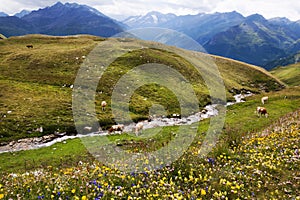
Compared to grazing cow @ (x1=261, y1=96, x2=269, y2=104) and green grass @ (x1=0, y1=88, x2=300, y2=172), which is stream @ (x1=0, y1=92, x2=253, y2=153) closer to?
green grass @ (x1=0, y1=88, x2=300, y2=172)

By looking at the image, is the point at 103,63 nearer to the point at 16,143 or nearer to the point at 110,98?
the point at 110,98

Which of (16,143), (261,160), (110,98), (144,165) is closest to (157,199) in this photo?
(144,165)

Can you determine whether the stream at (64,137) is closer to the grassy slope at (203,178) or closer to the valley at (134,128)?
the valley at (134,128)

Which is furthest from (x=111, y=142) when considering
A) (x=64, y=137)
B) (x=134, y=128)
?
(x=64, y=137)

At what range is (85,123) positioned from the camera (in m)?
41.1

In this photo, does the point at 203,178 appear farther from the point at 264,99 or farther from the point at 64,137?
the point at 264,99

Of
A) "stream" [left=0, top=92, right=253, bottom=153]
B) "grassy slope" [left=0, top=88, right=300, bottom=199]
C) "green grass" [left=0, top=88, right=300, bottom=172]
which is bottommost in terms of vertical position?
"stream" [left=0, top=92, right=253, bottom=153]

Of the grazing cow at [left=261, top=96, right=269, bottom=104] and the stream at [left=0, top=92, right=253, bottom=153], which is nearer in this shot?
the stream at [left=0, top=92, right=253, bottom=153]

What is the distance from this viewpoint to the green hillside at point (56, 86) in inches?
1552

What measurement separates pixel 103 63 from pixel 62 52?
12615 mm

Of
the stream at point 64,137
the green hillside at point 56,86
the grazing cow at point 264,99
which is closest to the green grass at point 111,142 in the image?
the stream at point 64,137

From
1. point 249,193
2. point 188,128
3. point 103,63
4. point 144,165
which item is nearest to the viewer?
point 249,193

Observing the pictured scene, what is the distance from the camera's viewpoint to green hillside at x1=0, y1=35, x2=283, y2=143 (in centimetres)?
3942

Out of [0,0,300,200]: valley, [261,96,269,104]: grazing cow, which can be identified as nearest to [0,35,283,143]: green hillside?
[0,0,300,200]: valley
